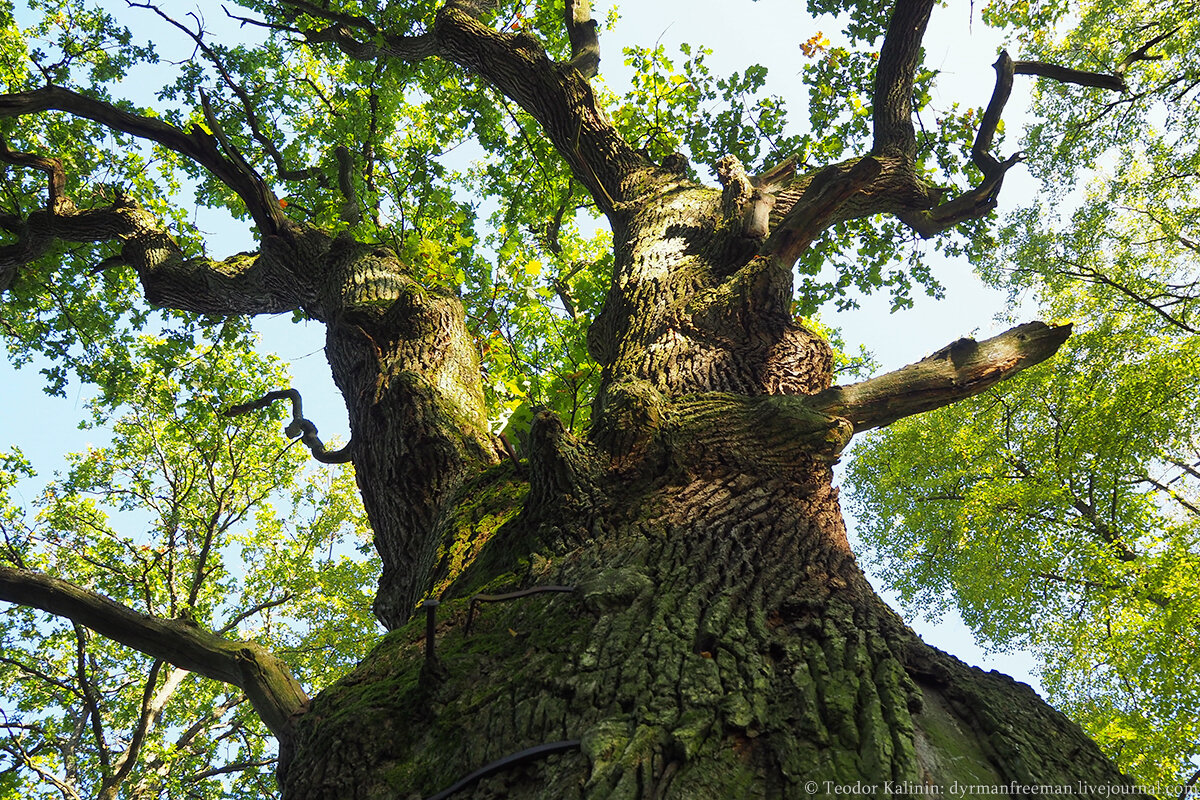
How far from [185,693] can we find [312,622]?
2.42 metres

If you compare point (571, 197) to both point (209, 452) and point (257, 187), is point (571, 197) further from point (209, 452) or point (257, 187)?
point (209, 452)

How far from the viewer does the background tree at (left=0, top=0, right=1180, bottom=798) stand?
1.64 m

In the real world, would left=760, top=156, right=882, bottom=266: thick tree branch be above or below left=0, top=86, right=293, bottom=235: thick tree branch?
below

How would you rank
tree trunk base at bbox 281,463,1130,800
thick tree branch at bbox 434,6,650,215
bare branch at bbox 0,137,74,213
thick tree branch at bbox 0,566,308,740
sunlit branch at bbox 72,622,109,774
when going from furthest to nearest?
sunlit branch at bbox 72,622,109,774 < bare branch at bbox 0,137,74,213 < thick tree branch at bbox 434,6,650,215 < thick tree branch at bbox 0,566,308,740 < tree trunk base at bbox 281,463,1130,800

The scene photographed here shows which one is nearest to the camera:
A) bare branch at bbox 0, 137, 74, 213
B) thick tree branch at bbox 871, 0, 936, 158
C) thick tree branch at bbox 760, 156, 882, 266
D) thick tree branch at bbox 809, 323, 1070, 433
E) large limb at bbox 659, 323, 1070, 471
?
large limb at bbox 659, 323, 1070, 471

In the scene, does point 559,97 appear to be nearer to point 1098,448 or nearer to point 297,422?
point 297,422

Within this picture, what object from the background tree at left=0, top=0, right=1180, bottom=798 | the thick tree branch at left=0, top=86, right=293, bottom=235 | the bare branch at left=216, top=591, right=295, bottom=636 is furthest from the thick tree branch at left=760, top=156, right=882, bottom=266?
the bare branch at left=216, top=591, right=295, bottom=636

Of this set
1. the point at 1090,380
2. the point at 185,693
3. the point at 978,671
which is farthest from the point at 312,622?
the point at 1090,380

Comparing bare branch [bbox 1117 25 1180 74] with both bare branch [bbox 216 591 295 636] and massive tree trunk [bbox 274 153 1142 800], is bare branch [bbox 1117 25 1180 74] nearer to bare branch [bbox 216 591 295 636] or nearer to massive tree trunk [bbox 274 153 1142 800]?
massive tree trunk [bbox 274 153 1142 800]

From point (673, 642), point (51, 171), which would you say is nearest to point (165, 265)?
point (51, 171)

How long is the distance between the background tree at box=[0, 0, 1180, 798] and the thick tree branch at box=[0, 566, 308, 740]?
2cm

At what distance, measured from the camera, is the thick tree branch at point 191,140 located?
17.6 ft

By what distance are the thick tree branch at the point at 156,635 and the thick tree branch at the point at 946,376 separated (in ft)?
8.17

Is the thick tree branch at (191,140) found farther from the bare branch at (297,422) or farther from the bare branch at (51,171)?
the bare branch at (297,422)
